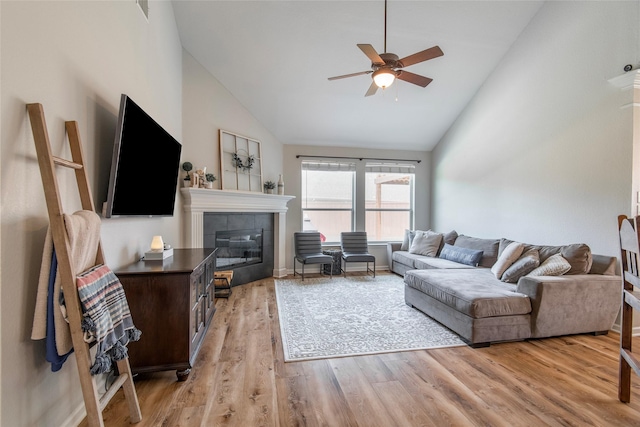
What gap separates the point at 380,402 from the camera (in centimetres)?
195

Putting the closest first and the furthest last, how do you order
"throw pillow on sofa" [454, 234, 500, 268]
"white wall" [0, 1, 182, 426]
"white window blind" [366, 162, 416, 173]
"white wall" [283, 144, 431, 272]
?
"white wall" [0, 1, 182, 426], "throw pillow on sofa" [454, 234, 500, 268], "white wall" [283, 144, 431, 272], "white window blind" [366, 162, 416, 173]

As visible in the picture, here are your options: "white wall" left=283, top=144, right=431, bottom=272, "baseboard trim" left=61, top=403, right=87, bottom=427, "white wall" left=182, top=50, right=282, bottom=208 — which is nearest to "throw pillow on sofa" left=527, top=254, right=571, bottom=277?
"white wall" left=283, top=144, right=431, bottom=272

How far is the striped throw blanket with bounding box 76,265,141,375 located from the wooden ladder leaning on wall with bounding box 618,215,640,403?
285 centimetres

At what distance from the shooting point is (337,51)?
13.6ft

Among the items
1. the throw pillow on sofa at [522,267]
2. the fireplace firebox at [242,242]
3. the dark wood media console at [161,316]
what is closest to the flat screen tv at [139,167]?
the dark wood media console at [161,316]

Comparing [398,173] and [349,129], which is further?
[398,173]

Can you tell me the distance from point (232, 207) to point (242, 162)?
791 millimetres

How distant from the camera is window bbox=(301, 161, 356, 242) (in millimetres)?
6039

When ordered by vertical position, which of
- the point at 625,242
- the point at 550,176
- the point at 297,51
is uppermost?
the point at 297,51

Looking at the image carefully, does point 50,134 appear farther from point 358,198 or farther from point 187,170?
point 358,198

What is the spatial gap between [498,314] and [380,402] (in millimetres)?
1515

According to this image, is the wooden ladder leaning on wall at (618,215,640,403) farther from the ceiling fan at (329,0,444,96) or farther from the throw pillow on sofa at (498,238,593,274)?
the ceiling fan at (329,0,444,96)

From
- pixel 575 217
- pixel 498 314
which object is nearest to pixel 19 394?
pixel 498 314

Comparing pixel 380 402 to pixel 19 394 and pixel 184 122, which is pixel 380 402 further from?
pixel 184 122
